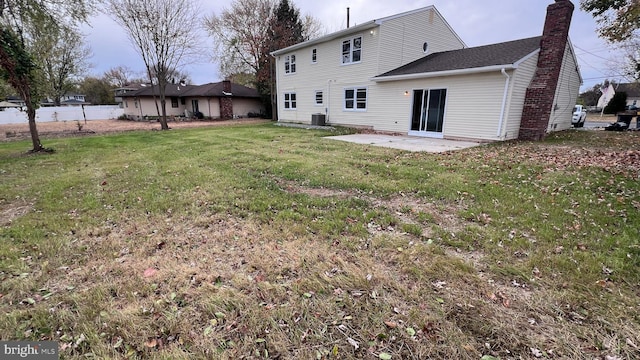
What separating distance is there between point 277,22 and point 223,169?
22.9 meters

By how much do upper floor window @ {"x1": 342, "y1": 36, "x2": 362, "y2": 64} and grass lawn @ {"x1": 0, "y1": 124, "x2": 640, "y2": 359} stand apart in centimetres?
1108

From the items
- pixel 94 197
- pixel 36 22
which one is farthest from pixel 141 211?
pixel 36 22

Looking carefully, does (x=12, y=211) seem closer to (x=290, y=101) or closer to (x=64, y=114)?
(x=290, y=101)

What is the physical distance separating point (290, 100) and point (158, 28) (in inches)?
352

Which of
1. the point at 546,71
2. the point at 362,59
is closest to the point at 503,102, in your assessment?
the point at 546,71

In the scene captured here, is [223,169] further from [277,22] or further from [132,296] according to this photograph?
[277,22]

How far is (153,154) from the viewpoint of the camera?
9.40m

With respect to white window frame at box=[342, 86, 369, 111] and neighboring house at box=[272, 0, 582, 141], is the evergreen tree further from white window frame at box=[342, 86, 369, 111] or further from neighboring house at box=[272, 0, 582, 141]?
white window frame at box=[342, 86, 369, 111]

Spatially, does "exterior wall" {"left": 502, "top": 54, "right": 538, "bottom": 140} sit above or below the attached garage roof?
below

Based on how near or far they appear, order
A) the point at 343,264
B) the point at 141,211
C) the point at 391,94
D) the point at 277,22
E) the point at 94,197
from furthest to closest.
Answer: the point at 277,22, the point at 391,94, the point at 94,197, the point at 141,211, the point at 343,264

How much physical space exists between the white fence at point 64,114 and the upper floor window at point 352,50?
24264 mm

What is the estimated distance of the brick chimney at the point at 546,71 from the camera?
9.95 m

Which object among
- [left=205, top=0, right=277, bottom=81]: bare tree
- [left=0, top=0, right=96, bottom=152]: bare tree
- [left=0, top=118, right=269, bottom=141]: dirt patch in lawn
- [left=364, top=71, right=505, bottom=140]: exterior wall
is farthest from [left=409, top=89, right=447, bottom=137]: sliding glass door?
[left=205, top=0, right=277, bottom=81]: bare tree

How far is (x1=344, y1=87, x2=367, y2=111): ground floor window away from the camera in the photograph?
15.6m
